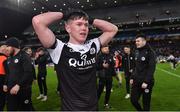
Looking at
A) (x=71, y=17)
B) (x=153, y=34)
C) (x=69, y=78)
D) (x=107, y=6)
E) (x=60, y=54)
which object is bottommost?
(x=153, y=34)

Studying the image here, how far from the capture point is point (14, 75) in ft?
23.9

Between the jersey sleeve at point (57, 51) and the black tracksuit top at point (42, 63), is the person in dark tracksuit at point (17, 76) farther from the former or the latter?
the black tracksuit top at point (42, 63)

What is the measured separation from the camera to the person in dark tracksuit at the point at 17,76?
7270mm

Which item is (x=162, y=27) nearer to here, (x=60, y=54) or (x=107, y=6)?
(x=107, y=6)

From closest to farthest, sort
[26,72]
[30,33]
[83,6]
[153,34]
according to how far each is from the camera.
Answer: [26,72] → [83,6] → [153,34] → [30,33]

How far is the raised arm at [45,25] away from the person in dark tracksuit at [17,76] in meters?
4.09

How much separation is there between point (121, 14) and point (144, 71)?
5178cm

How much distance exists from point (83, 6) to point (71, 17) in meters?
54.6

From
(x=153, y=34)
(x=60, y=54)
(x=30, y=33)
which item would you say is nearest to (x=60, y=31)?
(x=30, y=33)

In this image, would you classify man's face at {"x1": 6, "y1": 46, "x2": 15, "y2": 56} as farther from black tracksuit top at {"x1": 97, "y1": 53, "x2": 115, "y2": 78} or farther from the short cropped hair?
the short cropped hair

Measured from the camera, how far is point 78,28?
3.31 metres

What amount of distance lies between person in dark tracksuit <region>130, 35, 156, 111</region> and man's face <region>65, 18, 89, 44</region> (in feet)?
15.1

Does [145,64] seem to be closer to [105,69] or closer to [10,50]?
[105,69]

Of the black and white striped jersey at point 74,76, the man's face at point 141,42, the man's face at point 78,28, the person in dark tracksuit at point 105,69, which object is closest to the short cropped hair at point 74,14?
the man's face at point 78,28
